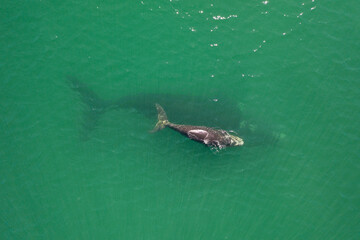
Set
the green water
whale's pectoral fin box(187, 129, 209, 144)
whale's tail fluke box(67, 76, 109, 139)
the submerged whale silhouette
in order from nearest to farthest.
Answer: whale's pectoral fin box(187, 129, 209, 144)
the green water
the submerged whale silhouette
whale's tail fluke box(67, 76, 109, 139)

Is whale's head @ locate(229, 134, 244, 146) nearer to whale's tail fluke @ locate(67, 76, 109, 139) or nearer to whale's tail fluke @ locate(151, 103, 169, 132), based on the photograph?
whale's tail fluke @ locate(151, 103, 169, 132)

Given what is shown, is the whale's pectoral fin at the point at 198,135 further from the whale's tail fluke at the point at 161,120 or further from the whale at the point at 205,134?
the whale's tail fluke at the point at 161,120

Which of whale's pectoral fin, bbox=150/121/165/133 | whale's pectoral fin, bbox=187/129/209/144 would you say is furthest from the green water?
whale's pectoral fin, bbox=187/129/209/144

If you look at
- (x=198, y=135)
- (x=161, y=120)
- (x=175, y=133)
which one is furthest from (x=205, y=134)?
(x=161, y=120)

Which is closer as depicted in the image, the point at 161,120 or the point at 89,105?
the point at 161,120

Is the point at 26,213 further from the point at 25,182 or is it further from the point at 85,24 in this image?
the point at 85,24

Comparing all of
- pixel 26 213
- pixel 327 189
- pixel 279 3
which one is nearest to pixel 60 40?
pixel 26 213

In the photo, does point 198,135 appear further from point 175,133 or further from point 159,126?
point 159,126
